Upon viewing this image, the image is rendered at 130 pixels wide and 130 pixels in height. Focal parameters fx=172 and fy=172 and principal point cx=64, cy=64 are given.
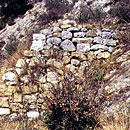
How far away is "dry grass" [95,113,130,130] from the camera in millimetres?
2788

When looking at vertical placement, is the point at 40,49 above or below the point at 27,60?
above

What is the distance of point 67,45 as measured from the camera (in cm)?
525

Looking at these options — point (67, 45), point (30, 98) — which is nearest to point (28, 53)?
point (67, 45)

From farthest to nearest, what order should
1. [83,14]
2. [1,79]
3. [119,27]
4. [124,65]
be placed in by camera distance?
[83,14] < [119,27] < [1,79] < [124,65]

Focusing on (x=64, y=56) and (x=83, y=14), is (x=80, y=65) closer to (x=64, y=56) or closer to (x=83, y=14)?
(x=64, y=56)

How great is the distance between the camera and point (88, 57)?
5.24 metres

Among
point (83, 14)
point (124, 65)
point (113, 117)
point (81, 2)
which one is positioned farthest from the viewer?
point (81, 2)

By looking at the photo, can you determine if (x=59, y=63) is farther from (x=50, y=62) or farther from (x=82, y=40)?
(x=82, y=40)

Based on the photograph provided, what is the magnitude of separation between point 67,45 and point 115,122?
2.87 meters

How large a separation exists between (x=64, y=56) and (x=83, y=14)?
3722mm

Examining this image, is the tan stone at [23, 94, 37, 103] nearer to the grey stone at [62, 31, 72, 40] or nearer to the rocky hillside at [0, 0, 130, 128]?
the rocky hillside at [0, 0, 130, 128]

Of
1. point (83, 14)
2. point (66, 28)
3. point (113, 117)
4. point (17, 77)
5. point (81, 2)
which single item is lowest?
point (113, 117)

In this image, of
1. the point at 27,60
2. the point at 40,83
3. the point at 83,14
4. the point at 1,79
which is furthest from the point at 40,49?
the point at 83,14

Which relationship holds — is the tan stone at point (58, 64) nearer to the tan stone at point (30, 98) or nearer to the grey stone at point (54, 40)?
the grey stone at point (54, 40)
